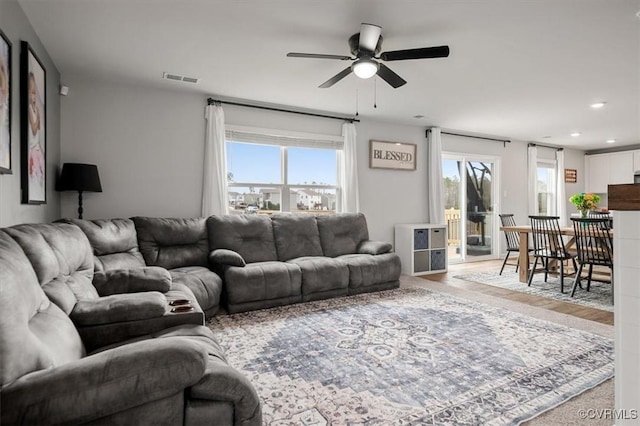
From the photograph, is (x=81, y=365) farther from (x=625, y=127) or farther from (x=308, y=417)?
(x=625, y=127)

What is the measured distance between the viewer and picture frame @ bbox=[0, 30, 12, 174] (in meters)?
2.05

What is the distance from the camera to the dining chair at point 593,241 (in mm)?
3942

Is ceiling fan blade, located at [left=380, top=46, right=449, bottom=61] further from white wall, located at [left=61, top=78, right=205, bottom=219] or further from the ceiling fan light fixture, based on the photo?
white wall, located at [left=61, top=78, right=205, bottom=219]

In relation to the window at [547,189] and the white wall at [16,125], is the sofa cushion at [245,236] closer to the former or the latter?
the white wall at [16,125]

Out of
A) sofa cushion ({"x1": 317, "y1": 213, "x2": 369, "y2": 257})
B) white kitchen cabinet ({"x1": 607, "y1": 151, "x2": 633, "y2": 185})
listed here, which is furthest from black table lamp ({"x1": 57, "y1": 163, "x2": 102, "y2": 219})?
white kitchen cabinet ({"x1": 607, "y1": 151, "x2": 633, "y2": 185})

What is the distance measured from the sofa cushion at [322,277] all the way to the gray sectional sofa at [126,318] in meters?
0.01

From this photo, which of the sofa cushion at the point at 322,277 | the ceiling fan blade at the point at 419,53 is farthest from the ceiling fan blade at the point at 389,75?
the sofa cushion at the point at 322,277

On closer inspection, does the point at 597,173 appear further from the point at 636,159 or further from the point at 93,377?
the point at 93,377

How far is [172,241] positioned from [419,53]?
119 inches

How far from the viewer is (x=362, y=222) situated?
200 inches

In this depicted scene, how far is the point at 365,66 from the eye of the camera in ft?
9.20

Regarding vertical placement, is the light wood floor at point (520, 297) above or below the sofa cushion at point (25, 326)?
below

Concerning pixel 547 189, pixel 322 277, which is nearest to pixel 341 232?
pixel 322 277

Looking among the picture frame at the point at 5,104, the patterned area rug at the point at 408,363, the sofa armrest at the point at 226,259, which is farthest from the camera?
the sofa armrest at the point at 226,259
